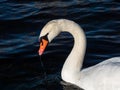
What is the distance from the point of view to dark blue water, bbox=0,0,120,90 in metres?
10.2

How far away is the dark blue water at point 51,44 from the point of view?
1023 cm

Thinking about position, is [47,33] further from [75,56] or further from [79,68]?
[79,68]

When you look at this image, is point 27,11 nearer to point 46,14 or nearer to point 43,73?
point 46,14

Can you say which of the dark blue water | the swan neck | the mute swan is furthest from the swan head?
the dark blue water

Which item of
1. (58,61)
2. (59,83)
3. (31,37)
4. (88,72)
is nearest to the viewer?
(88,72)

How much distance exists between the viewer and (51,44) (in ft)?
39.4

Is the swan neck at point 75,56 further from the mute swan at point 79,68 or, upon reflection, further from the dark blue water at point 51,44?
the dark blue water at point 51,44

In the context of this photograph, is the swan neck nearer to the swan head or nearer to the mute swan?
the mute swan

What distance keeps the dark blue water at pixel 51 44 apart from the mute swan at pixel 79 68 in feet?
1.65

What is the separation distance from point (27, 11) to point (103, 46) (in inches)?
154

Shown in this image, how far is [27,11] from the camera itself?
14922 mm

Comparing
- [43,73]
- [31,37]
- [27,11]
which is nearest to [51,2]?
[27,11]

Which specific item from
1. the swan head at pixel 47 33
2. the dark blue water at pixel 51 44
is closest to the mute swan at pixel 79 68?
the swan head at pixel 47 33

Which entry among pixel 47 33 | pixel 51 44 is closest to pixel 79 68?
pixel 47 33
